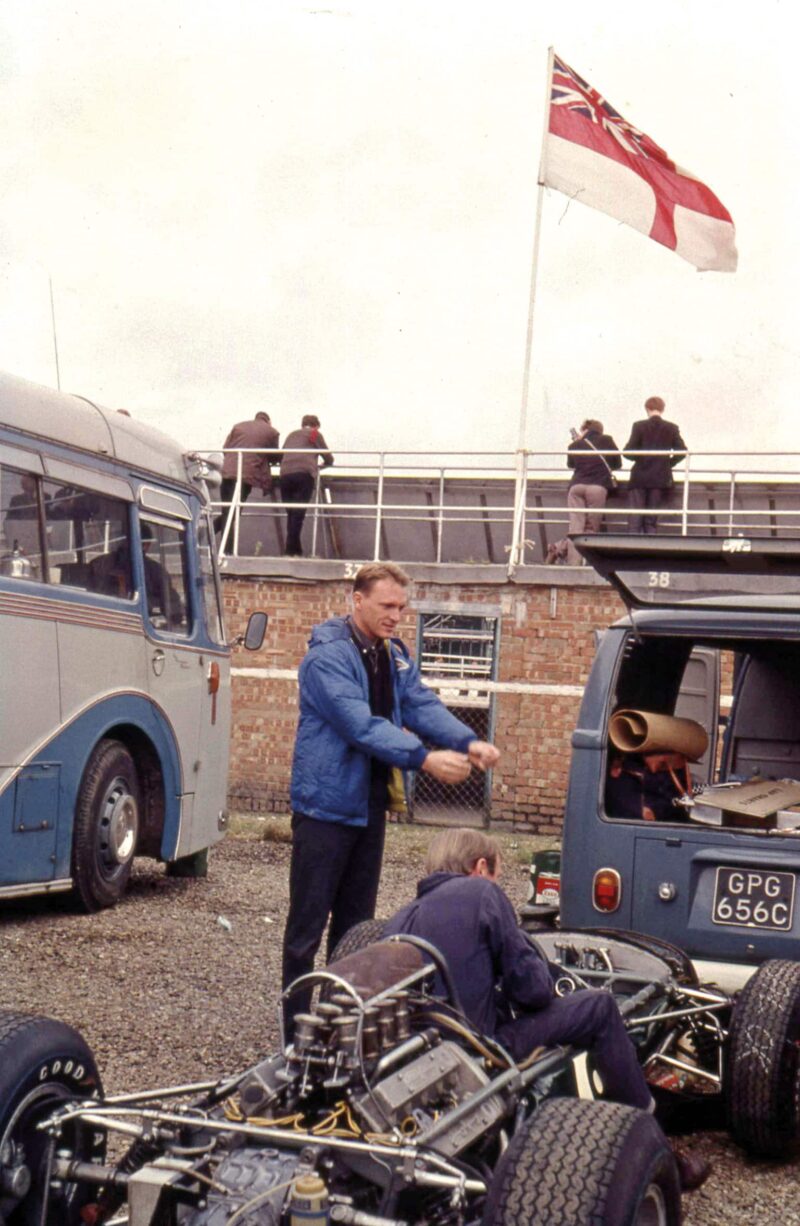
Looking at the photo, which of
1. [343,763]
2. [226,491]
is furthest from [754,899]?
[226,491]

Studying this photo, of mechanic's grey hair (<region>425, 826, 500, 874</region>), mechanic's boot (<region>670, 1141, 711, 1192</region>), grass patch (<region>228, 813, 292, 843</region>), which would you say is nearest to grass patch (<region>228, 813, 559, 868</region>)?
grass patch (<region>228, 813, 292, 843</region>)

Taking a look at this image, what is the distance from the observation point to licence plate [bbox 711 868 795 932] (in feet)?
18.9

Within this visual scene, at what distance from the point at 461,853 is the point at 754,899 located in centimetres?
193

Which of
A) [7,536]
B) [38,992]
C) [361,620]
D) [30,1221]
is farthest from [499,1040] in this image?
[7,536]

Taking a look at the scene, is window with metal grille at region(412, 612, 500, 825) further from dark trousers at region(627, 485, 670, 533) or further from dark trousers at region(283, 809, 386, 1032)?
dark trousers at region(283, 809, 386, 1032)

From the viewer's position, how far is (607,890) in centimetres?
600

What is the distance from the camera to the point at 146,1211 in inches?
128

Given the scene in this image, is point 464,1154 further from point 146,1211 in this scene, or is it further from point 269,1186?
point 146,1211

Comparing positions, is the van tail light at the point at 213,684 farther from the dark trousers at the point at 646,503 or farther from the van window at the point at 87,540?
the dark trousers at the point at 646,503

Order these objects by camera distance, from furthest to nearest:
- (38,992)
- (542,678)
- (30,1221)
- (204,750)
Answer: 1. (542,678)
2. (204,750)
3. (38,992)
4. (30,1221)

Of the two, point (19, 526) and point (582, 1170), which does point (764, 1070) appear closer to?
point (582, 1170)

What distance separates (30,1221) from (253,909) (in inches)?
263

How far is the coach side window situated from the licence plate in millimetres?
4443

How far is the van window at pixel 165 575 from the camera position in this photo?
10.3 m
